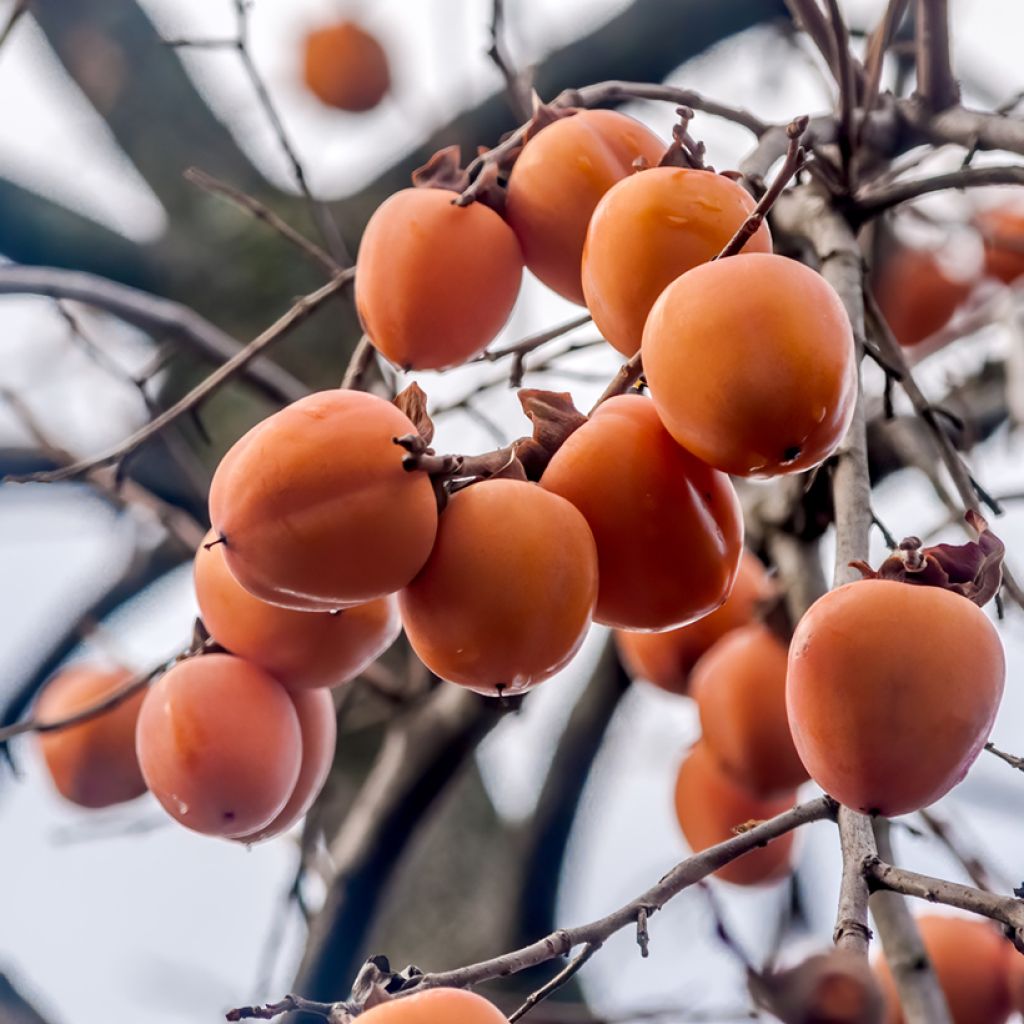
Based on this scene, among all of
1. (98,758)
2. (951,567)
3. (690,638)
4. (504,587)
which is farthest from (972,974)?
(98,758)

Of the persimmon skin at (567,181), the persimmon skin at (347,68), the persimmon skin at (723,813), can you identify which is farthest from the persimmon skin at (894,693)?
the persimmon skin at (347,68)

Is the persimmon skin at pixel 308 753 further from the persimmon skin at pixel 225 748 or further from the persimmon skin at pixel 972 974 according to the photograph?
the persimmon skin at pixel 972 974

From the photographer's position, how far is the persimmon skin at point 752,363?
0.58m

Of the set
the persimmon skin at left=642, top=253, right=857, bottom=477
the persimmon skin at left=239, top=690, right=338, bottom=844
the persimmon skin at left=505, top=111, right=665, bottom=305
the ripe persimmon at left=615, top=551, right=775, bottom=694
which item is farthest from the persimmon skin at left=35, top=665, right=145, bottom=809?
the persimmon skin at left=642, top=253, right=857, bottom=477

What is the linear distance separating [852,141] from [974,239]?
0.65m

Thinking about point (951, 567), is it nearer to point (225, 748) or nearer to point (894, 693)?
point (894, 693)

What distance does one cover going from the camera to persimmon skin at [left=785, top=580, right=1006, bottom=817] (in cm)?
57

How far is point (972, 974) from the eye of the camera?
3.35 ft

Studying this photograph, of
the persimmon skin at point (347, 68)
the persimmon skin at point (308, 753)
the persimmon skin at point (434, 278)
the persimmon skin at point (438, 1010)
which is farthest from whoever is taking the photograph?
the persimmon skin at point (347, 68)

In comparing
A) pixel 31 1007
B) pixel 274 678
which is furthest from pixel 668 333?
pixel 31 1007

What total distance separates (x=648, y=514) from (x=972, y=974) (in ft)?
1.99

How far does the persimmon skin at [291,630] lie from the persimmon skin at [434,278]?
153 mm

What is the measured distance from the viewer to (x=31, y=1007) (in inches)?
39.2

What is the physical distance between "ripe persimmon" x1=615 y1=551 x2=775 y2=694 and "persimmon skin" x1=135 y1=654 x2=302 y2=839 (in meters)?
0.43
